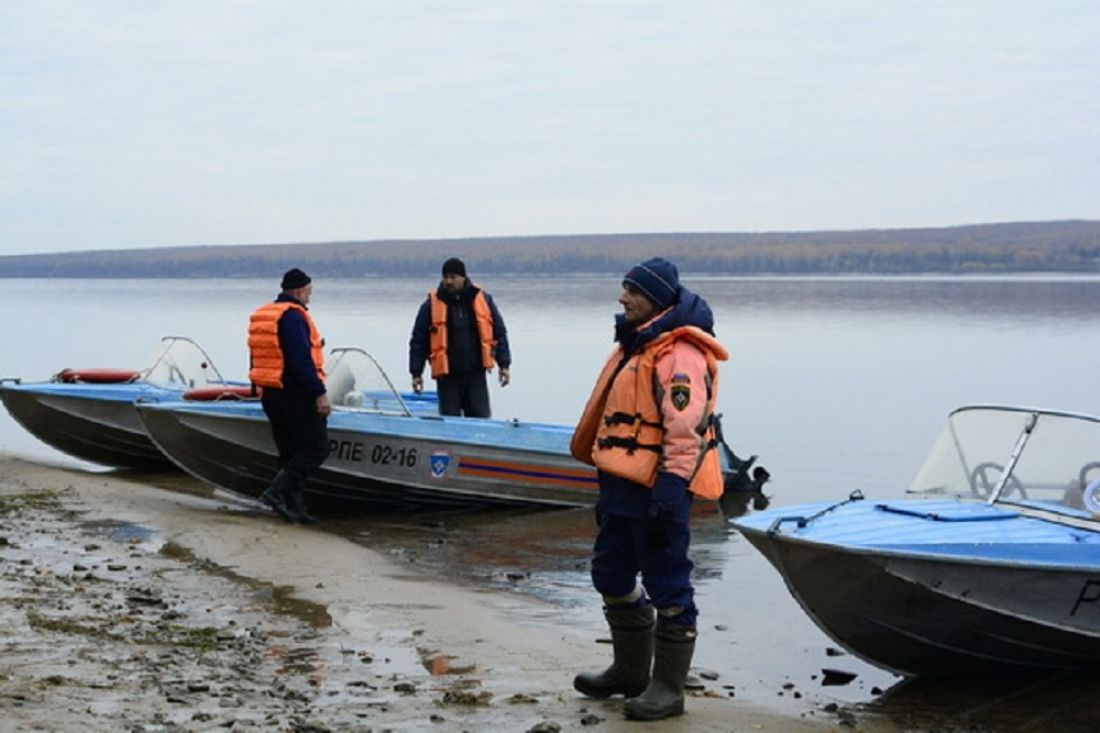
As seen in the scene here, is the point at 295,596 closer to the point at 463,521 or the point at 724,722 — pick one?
the point at 724,722

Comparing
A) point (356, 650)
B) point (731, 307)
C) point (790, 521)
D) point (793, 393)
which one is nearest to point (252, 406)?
point (356, 650)

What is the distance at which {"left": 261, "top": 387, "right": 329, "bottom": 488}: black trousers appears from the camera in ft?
38.5

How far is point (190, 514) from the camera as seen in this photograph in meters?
12.3

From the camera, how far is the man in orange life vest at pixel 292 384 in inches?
449

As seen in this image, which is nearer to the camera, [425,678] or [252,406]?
[425,678]

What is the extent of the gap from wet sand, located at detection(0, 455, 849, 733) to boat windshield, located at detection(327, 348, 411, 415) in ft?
6.55

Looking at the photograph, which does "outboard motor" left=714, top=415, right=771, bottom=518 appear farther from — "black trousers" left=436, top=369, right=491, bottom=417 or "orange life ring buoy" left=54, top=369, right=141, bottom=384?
"orange life ring buoy" left=54, top=369, right=141, bottom=384

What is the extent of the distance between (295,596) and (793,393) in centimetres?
2201

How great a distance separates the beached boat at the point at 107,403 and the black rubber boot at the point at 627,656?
29.6ft

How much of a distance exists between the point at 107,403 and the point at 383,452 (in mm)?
3720

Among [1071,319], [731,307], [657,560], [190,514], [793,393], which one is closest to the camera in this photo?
[657,560]

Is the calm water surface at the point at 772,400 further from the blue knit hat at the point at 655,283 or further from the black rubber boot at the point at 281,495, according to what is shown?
the blue knit hat at the point at 655,283

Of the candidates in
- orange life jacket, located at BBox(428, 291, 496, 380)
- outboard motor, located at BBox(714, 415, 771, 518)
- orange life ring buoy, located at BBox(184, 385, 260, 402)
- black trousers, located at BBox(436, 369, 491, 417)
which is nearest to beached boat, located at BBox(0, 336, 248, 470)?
orange life ring buoy, located at BBox(184, 385, 260, 402)

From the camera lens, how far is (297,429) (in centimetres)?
1184
